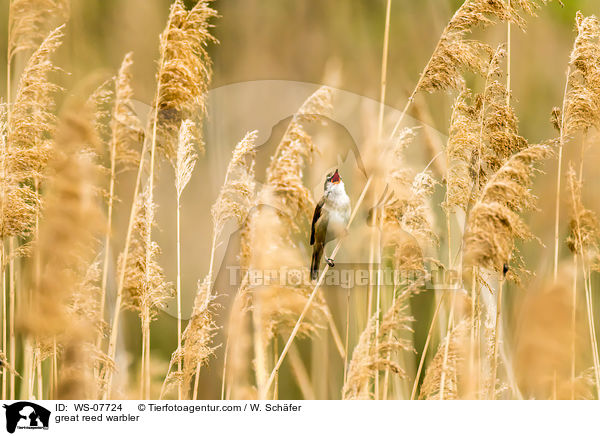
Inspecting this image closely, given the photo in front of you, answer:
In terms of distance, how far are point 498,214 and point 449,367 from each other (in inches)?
32.8

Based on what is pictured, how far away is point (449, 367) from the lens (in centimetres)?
269

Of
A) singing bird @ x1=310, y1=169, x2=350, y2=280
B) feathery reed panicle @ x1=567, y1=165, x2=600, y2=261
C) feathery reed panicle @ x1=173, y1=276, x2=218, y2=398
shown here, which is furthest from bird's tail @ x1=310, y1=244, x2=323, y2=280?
feathery reed panicle @ x1=567, y1=165, x2=600, y2=261

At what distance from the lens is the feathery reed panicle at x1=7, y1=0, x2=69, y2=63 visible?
9.50 ft

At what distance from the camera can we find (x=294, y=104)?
3135mm

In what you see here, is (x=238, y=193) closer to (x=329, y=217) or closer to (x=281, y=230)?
(x=281, y=230)

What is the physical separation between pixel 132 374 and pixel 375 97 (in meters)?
2.11

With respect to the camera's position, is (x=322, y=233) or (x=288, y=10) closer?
(x=322, y=233)
